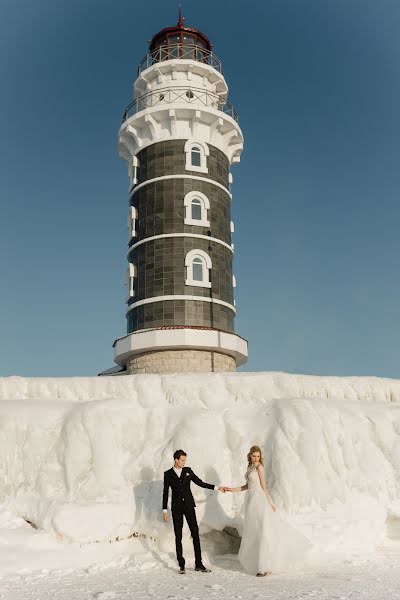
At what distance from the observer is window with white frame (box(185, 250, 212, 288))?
26344 millimetres

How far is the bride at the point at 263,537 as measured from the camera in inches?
321

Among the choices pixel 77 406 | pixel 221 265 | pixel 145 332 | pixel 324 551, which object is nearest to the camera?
pixel 324 551

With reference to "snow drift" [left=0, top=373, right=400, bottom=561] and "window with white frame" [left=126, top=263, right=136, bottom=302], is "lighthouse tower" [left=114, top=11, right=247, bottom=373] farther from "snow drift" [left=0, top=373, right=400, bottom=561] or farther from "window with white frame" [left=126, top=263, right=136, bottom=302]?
"snow drift" [left=0, top=373, right=400, bottom=561]

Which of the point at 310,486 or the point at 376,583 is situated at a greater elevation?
the point at 310,486

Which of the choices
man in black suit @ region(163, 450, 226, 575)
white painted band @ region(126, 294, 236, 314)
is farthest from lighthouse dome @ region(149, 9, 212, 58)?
man in black suit @ region(163, 450, 226, 575)

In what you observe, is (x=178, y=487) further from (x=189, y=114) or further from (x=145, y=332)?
(x=189, y=114)

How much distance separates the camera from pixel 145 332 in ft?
84.2

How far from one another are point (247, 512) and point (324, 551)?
209cm

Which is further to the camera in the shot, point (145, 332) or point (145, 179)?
point (145, 179)

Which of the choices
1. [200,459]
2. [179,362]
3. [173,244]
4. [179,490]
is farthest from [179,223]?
[179,490]

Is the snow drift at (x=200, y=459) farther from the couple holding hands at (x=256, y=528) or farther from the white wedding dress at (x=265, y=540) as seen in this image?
the couple holding hands at (x=256, y=528)

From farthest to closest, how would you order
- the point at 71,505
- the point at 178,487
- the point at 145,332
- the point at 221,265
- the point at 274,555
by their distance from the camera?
1. the point at 221,265
2. the point at 145,332
3. the point at 71,505
4. the point at 178,487
5. the point at 274,555

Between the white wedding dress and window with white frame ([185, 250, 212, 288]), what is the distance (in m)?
18.1

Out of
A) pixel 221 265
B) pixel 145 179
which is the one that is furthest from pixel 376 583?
pixel 145 179
